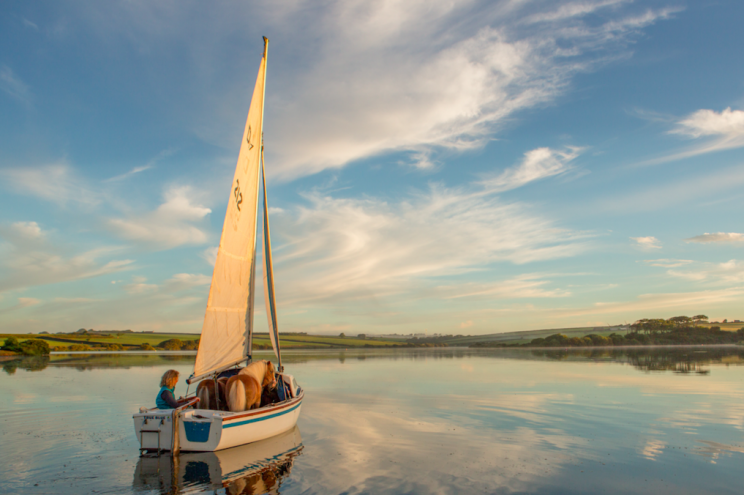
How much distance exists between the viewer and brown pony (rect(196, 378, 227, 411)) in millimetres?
12414

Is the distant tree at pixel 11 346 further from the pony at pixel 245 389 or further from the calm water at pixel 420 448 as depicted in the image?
the pony at pixel 245 389

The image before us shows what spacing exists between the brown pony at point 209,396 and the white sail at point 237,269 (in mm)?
1125

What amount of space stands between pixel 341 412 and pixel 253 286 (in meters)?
6.52

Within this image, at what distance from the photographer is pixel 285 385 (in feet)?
49.7

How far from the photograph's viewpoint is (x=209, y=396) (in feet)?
41.0

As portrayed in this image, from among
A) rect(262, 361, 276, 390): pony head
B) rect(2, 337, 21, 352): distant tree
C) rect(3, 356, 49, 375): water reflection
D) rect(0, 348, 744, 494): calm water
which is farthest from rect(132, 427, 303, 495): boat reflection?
rect(2, 337, 21, 352): distant tree

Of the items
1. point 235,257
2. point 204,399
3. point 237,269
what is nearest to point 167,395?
point 204,399

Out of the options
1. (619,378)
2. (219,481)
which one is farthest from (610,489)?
(619,378)

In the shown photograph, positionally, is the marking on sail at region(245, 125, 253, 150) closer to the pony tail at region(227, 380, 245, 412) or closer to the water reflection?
the pony tail at region(227, 380, 245, 412)

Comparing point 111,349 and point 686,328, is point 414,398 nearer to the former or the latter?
point 111,349

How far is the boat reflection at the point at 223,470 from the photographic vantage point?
9.02 meters

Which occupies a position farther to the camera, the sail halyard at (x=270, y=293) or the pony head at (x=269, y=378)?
the sail halyard at (x=270, y=293)

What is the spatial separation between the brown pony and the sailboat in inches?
10.9

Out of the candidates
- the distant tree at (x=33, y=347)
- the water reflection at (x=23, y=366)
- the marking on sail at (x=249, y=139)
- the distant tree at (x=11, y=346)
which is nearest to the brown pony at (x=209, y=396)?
the marking on sail at (x=249, y=139)
